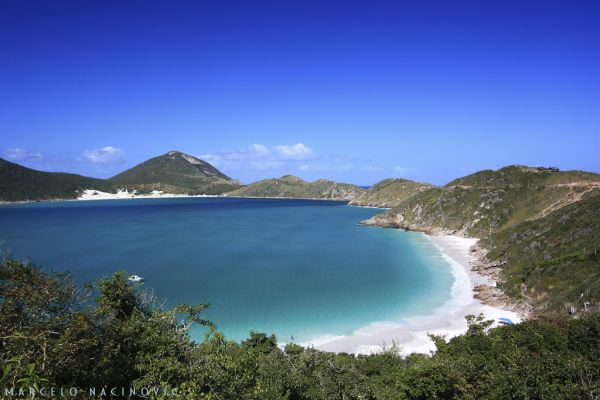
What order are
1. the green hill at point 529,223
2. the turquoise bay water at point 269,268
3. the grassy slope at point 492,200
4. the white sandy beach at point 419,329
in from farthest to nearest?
the grassy slope at point 492,200 → the turquoise bay water at point 269,268 → the green hill at point 529,223 → the white sandy beach at point 419,329

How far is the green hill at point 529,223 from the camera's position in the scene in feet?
135

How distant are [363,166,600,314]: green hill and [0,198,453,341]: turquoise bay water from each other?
9.74 m

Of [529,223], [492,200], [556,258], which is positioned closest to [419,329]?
[556,258]

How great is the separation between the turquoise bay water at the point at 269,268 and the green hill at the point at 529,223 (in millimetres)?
9741

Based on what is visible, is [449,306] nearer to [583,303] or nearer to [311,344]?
[583,303]

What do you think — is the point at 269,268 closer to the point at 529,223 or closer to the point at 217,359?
the point at 529,223

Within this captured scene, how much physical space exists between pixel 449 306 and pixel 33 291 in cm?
4164

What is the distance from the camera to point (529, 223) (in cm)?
7088

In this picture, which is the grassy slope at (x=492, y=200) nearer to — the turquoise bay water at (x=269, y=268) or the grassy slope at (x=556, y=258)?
A: the turquoise bay water at (x=269, y=268)

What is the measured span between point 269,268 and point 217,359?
173 ft

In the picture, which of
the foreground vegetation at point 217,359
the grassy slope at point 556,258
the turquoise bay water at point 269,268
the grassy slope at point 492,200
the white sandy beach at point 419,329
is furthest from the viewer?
the grassy slope at point 492,200

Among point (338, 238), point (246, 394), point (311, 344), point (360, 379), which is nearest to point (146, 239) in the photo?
point (338, 238)

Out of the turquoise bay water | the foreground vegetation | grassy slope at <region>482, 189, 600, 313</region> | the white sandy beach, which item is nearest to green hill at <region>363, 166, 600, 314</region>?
grassy slope at <region>482, 189, 600, 313</region>

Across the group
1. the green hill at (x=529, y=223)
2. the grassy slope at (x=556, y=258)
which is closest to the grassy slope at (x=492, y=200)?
the green hill at (x=529, y=223)
